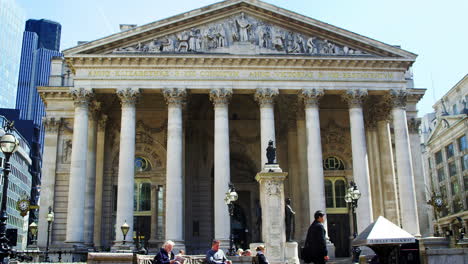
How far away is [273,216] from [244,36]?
20403mm

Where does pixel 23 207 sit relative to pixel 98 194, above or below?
below

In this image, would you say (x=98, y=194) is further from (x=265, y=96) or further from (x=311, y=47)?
(x=311, y=47)

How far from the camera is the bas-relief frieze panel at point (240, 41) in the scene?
38.1m

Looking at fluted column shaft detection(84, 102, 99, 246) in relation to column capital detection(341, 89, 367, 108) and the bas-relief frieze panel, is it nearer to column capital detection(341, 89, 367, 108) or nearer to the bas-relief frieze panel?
the bas-relief frieze panel

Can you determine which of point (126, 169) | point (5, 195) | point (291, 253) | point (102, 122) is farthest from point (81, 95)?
point (5, 195)

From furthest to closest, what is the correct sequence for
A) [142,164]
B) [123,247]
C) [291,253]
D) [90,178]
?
[142,164] → [90,178] → [123,247] → [291,253]

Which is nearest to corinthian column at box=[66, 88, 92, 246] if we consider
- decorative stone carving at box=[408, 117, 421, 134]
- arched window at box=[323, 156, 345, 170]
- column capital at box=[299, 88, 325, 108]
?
column capital at box=[299, 88, 325, 108]

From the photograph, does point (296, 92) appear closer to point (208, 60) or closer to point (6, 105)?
point (208, 60)

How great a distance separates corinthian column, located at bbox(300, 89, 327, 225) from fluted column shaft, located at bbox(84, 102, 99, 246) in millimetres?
15579

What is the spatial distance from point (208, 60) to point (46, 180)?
16.1m

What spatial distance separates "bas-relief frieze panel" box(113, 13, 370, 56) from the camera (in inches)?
1501

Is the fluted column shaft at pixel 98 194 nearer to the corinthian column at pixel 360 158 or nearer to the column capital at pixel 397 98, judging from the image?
the corinthian column at pixel 360 158

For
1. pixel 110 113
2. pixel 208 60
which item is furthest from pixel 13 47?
pixel 208 60

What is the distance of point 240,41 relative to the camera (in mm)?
38531
